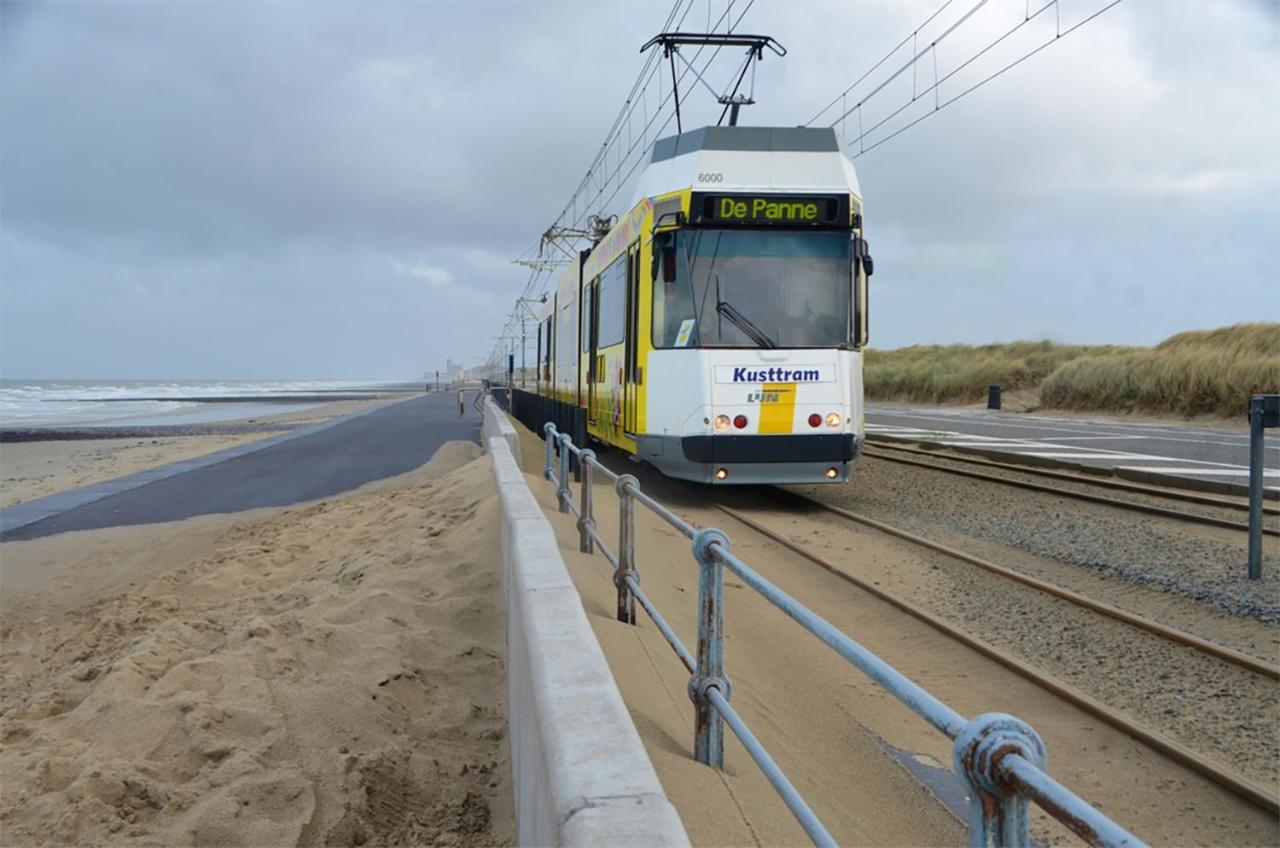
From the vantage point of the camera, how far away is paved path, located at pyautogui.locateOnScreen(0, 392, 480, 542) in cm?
1279

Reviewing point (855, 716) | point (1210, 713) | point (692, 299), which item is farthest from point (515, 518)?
point (692, 299)

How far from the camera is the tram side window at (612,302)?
39.6 feet

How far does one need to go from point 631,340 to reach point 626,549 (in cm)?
626

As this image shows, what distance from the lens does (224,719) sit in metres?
4.76

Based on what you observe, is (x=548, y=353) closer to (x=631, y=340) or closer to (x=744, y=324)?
(x=631, y=340)

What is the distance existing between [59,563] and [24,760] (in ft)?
20.8

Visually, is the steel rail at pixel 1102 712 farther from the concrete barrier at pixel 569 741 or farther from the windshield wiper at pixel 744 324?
the windshield wiper at pixel 744 324

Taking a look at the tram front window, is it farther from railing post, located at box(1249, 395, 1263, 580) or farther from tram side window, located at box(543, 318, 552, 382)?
tram side window, located at box(543, 318, 552, 382)

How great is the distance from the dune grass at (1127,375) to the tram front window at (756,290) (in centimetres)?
2012

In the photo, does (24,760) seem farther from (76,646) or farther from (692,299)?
(692,299)

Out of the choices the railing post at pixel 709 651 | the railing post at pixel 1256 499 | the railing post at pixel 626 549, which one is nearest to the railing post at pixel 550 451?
the railing post at pixel 626 549

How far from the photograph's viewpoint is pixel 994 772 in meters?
1.35

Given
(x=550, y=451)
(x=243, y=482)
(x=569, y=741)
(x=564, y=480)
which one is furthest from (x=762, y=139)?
(x=243, y=482)

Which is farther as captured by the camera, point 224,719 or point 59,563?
point 59,563
